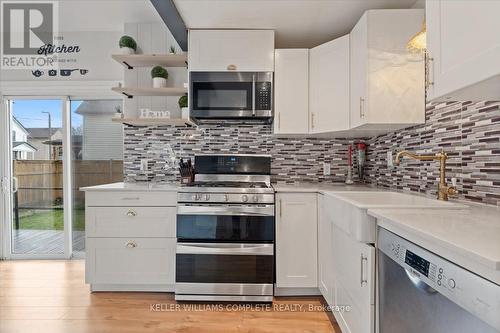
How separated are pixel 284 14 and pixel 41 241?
3487 millimetres

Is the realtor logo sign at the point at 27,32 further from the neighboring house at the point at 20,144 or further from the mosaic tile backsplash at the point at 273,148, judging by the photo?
the mosaic tile backsplash at the point at 273,148

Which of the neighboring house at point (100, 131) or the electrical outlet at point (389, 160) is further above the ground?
the neighboring house at point (100, 131)

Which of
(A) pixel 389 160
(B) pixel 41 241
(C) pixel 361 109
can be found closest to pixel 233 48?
(C) pixel 361 109

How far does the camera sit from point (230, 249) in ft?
7.06

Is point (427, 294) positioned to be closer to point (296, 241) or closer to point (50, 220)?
point (296, 241)

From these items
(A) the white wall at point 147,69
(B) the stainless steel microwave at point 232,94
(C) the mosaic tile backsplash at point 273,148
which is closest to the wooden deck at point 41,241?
(C) the mosaic tile backsplash at point 273,148

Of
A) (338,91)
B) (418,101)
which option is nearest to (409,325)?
(418,101)

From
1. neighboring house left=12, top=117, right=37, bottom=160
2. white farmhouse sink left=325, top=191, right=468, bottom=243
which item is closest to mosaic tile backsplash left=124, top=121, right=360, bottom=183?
white farmhouse sink left=325, top=191, right=468, bottom=243

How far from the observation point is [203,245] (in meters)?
2.16

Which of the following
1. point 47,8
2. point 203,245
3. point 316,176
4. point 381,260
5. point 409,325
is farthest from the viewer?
point 316,176

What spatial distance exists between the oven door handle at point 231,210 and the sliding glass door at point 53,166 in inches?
54.2

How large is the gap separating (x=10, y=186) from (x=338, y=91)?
11.8ft

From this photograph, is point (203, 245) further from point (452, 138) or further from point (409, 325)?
point (452, 138)

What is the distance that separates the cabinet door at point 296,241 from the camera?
221cm
